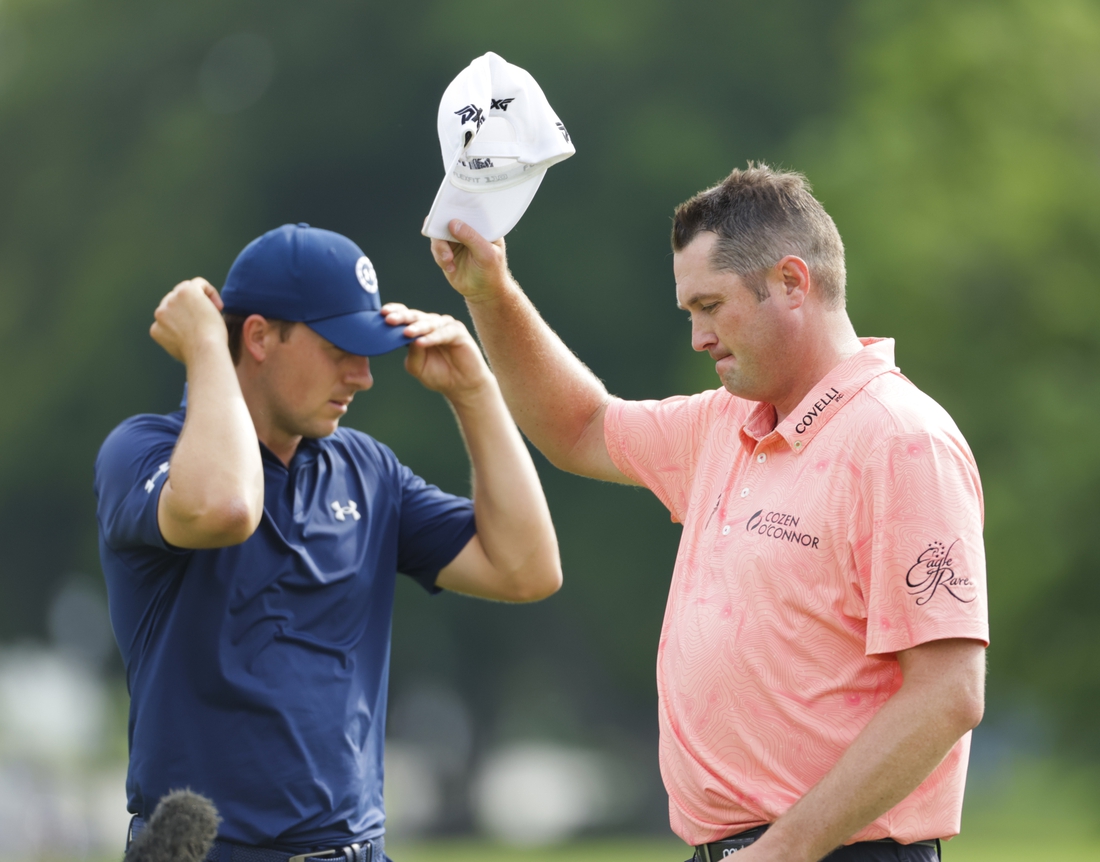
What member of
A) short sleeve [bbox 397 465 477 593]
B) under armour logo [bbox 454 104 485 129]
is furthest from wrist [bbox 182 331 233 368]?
under armour logo [bbox 454 104 485 129]

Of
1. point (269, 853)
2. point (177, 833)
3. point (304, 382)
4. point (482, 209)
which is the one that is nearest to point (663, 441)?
point (482, 209)

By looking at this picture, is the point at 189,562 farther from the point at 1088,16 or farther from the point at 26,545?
the point at 26,545

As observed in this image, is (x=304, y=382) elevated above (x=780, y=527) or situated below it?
above

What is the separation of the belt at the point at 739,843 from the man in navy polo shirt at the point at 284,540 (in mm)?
1008

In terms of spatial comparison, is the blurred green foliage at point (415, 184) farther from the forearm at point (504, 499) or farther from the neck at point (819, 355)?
the neck at point (819, 355)

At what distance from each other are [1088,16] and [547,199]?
903 cm

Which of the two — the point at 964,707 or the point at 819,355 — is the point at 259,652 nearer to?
the point at 819,355

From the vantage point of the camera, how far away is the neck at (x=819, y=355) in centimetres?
357

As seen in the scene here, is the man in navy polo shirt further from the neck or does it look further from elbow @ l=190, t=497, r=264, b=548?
the neck

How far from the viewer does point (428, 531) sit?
4.39 m

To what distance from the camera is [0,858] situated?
23109 millimetres

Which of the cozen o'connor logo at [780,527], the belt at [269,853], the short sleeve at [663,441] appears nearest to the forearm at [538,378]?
the short sleeve at [663,441]

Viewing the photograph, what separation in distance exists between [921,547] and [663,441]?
1121 millimetres

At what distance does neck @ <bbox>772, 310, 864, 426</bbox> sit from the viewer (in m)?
3.57
